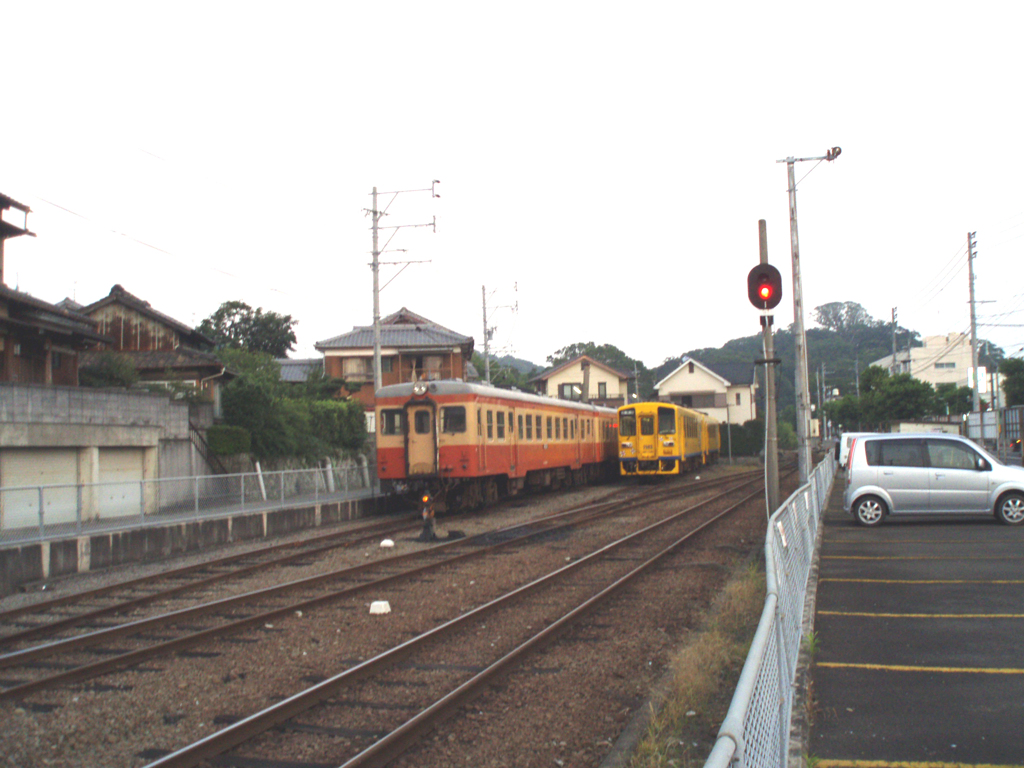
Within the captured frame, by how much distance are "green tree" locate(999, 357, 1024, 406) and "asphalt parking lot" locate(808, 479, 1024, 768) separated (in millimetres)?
29390

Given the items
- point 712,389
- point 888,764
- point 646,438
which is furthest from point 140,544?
point 712,389

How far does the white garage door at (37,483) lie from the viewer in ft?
35.3

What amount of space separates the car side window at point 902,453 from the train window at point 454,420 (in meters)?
7.56

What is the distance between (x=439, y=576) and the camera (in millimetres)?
10008

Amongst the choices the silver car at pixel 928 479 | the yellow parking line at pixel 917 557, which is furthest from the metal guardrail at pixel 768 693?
the silver car at pixel 928 479

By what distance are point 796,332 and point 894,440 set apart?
497 centimetres

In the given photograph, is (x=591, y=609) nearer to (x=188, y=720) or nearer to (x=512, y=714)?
(x=512, y=714)

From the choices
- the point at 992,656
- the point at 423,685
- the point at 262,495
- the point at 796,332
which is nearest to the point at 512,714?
the point at 423,685

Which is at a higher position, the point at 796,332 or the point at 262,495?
the point at 796,332

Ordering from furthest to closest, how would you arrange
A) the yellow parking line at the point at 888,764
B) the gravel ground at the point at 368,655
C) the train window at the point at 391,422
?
the train window at the point at 391,422
the gravel ground at the point at 368,655
the yellow parking line at the point at 888,764

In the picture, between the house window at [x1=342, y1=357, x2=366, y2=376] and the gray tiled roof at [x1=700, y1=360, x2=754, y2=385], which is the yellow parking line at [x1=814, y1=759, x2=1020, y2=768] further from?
the gray tiled roof at [x1=700, y1=360, x2=754, y2=385]

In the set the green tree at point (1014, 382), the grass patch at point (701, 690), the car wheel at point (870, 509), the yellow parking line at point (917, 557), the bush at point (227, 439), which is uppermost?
the green tree at point (1014, 382)

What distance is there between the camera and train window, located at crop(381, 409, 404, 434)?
17.2m

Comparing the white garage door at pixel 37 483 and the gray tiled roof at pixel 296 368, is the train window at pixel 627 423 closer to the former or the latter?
the white garage door at pixel 37 483
